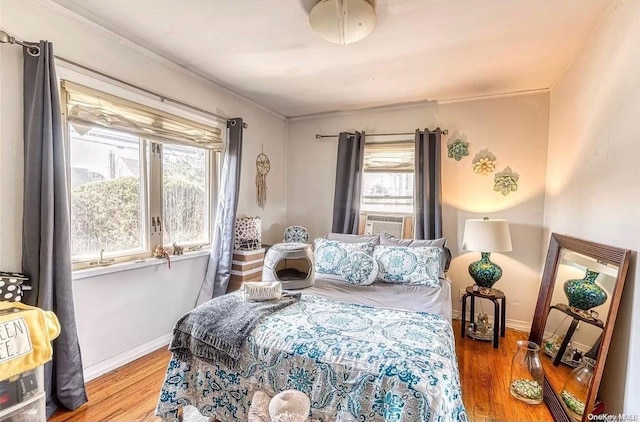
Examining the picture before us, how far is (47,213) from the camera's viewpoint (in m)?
1.74

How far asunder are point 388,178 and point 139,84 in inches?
104

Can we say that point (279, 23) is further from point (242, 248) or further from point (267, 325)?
point (242, 248)

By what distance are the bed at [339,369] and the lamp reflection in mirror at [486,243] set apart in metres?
1.32

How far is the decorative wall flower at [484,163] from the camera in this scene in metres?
3.16

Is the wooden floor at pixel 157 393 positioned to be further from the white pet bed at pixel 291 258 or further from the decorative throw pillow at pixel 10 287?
the white pet bed at pixel 291 258

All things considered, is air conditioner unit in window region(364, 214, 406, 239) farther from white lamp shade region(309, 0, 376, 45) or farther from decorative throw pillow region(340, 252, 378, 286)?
white lamp shade region(309, 0, 376, 45)

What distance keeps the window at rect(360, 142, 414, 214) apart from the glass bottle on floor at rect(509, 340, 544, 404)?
173cm

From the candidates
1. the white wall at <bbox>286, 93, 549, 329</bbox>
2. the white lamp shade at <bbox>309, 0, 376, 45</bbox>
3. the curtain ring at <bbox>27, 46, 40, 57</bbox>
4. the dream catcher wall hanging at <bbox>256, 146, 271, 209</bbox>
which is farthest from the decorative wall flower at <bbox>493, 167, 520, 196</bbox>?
the curtain ring at <bbox>27, 46, 40, 57</bbox>

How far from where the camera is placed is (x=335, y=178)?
3.82m

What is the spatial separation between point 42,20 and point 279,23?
1.41 m

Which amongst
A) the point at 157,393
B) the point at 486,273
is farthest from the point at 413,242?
the point at 157,393

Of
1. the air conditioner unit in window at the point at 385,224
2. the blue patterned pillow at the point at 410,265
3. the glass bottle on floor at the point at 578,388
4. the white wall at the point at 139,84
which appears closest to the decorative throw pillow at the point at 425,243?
the blue patterned pillow at the point at 410,265

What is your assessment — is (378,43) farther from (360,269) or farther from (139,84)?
(139,84)

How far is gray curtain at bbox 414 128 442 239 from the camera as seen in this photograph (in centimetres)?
321
